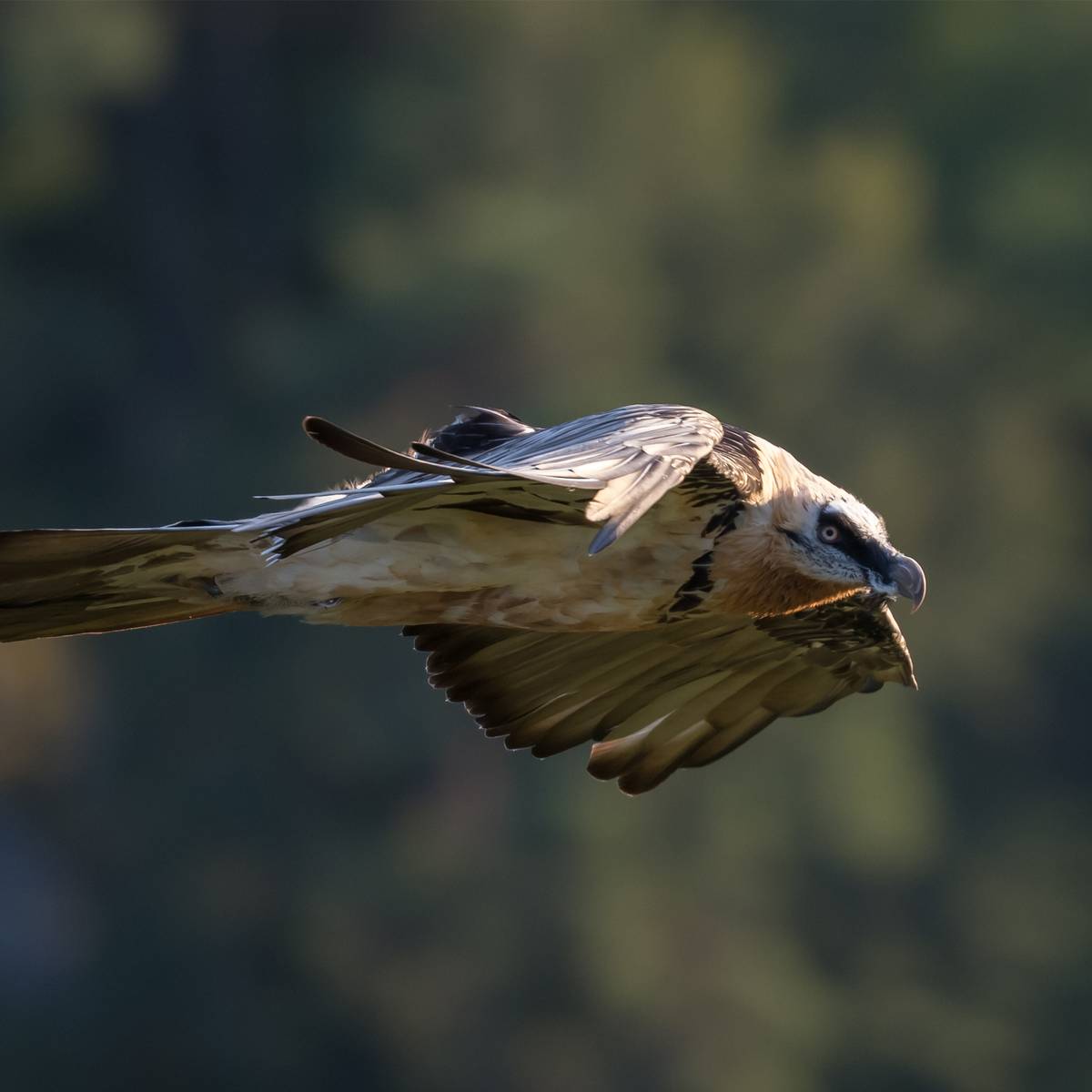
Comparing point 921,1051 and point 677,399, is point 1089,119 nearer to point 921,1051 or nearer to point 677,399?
point 677,399

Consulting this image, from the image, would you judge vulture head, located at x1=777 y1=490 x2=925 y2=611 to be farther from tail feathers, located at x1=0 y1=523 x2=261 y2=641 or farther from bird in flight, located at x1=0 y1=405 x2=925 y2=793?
tail feathers, located at x1=0 y1=523 x2=261 y2=641

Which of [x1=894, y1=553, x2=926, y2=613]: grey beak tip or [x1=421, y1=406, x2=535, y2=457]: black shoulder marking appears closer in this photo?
[x1=894, y1=553, x2=926, y2=613]: grey beak tip

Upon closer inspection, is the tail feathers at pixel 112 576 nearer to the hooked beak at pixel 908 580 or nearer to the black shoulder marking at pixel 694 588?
the black shoulder marking at pixel 694 588

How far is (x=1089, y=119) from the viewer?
1105 cm

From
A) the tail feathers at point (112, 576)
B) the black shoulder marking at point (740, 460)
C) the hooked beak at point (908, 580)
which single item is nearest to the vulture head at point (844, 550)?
the hooked beak at point (908, 580)

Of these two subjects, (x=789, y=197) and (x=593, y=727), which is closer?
(x=593, y=727)

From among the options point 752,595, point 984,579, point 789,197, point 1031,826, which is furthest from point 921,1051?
point 752,595

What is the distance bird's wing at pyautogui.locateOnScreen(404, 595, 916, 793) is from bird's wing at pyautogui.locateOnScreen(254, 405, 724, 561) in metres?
0.72

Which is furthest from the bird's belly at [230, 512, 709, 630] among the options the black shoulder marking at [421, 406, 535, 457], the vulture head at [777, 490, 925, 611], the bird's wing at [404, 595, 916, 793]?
the bird's wing at [404, 595, 916, 793]

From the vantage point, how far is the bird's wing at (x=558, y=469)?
250 cm

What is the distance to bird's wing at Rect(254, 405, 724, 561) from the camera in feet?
8.21

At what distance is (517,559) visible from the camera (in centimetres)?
348

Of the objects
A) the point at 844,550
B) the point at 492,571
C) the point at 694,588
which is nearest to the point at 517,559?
the point at 492,571

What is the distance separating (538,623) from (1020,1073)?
752 centimetres
